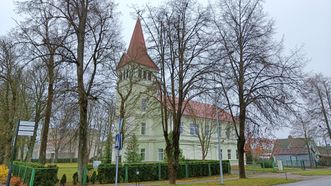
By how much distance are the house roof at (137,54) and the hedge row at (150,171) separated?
338 inches

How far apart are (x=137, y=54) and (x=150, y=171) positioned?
1106 cm

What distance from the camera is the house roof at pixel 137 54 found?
1988 centimetres

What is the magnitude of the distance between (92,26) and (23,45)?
14.6 ft

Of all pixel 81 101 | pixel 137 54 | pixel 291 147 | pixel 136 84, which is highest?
pixel 137 54

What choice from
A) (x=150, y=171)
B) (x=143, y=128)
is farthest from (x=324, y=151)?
(x=150, y=171)

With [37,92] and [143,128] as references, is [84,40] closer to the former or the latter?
[37,92]

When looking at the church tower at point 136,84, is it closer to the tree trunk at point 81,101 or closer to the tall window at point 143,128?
the tall window at point 143,128

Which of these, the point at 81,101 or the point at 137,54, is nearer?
the point at 81,101

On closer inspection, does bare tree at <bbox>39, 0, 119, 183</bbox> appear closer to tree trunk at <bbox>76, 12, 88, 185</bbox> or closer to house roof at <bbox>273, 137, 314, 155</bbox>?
tree trunk at <bbox>76, 12, 88, 185</bbox>

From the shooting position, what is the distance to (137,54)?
2711cm

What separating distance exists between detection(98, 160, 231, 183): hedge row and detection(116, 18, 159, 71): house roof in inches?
338

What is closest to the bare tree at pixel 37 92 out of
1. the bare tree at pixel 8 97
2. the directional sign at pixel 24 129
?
the bare tree at pixel 8 97

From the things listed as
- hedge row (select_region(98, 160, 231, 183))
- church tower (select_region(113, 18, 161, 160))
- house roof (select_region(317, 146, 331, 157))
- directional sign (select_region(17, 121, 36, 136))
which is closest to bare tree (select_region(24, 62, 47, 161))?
church tower (select_region(113, 18, 161, 160))

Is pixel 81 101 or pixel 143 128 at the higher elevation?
pixel 143 128
